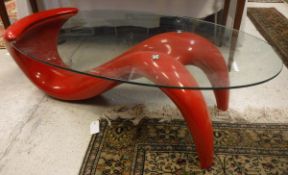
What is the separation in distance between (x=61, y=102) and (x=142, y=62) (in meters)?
0.63

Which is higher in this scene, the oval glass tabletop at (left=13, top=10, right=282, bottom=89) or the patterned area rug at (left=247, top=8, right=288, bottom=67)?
the oval glass tabletop at (left=13, top=10, right=282, bottom=89)

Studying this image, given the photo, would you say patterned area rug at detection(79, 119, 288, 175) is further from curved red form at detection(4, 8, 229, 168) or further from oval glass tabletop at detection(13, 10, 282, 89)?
oval glass tabletop at detection(13, 10, 282, 89)

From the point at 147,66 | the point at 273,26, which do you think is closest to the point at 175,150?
the point at 147,66

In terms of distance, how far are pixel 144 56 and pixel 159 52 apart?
13 cm

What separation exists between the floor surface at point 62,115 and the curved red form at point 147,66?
9 centimetres

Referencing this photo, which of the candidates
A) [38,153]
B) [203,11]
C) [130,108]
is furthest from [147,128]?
[203,11]

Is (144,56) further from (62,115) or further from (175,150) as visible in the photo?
(62,115)

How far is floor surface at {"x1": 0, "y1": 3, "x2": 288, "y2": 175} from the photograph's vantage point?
104 cm

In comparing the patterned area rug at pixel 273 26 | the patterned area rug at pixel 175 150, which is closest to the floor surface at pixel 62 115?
the patterned area rug at pixel 175 150

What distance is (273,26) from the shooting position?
2.22 meters

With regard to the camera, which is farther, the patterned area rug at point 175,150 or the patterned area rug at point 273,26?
the patterned area rug at point 273,26

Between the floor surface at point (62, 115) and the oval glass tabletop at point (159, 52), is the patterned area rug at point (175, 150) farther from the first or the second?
the oval glass tabletop at point (159, 52)

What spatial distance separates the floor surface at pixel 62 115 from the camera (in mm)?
1038

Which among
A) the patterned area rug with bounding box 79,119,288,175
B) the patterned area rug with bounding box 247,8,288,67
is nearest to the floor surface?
the patterned area rug with bounding box 79,119,288,175
